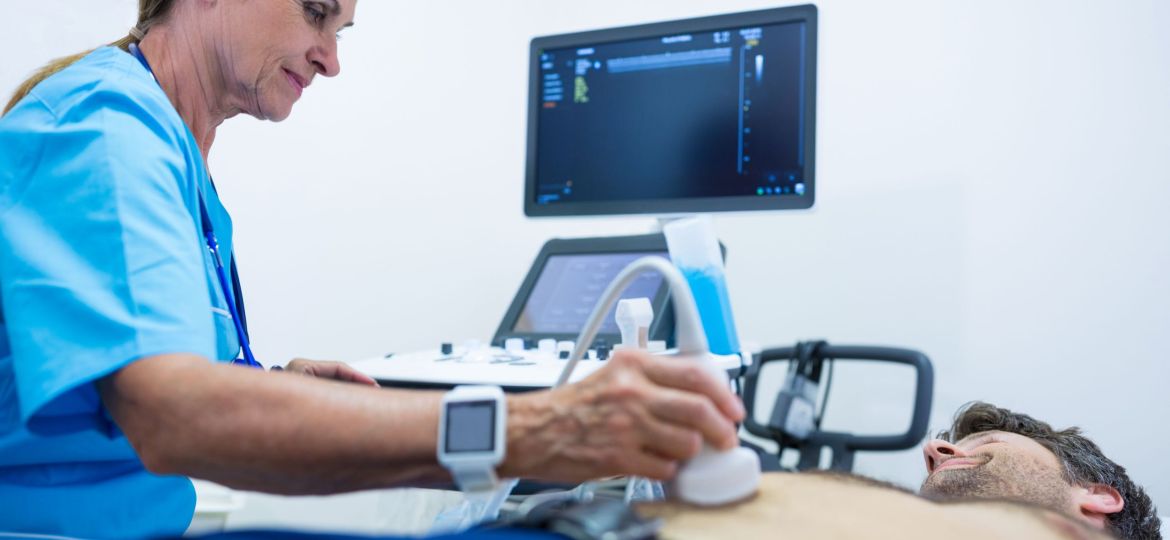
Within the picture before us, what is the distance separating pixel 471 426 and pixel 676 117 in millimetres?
1259

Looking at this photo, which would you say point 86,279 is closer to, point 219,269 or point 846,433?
point 219,269

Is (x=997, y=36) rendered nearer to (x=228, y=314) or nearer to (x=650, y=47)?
(x=650, y=47)

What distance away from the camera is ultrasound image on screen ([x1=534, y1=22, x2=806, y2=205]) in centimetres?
167

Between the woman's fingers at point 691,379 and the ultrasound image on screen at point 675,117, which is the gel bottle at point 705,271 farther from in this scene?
the woman's fingers at point 691,379

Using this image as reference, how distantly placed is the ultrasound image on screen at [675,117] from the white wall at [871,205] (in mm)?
412

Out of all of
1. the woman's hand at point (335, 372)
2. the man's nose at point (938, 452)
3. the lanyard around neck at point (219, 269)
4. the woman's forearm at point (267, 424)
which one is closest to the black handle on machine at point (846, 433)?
the man's nose at point (938, 452)

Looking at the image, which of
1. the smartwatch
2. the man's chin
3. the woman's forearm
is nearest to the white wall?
the man's chin

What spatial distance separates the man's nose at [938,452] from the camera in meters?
1.31

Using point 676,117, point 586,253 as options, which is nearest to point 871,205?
point 676,117

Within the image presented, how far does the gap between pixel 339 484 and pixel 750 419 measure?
1.26 meters

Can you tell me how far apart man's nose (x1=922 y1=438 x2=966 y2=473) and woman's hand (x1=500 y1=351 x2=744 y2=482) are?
82 centimetres

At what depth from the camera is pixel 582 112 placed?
6.08 feet

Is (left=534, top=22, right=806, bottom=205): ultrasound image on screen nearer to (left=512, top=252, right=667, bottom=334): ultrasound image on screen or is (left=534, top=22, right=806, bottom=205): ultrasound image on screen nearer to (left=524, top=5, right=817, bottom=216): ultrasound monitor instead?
(left=524, top=5, right=817, bottom=216): ultrasound monitor

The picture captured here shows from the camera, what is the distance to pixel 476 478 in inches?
25.1
